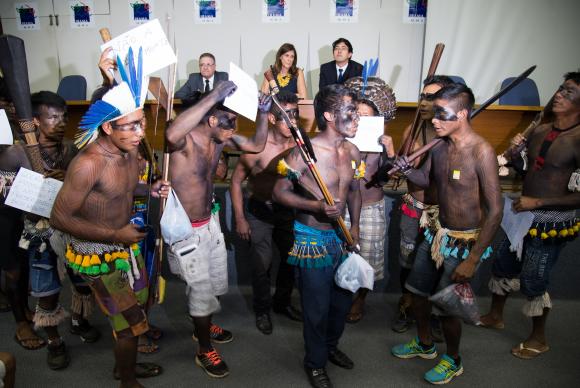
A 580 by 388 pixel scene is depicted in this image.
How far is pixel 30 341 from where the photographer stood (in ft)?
9.33

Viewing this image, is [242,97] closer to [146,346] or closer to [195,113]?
[195,113]

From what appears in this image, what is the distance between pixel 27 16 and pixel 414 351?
7875 millimetres

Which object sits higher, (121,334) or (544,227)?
(544,227)

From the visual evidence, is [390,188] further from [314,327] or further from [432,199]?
[314,327]

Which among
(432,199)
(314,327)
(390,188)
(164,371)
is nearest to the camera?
(314,327)

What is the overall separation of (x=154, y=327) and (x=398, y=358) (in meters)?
1.65

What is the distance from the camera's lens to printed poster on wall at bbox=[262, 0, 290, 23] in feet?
22.5

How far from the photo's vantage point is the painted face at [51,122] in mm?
2496

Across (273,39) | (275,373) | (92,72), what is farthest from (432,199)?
(92,72)

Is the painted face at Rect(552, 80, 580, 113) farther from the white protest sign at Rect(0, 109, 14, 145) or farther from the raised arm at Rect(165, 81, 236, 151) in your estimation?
the white protest sign at Rect(0, 109, 14, 145)

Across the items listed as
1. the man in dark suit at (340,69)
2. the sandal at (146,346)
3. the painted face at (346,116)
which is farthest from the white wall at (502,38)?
the sandal at (146,346)

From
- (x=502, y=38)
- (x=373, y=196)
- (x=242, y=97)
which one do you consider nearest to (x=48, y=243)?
(x=242, y=97)

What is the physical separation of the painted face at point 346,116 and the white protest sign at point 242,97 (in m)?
0.42

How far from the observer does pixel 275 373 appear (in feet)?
8.58
